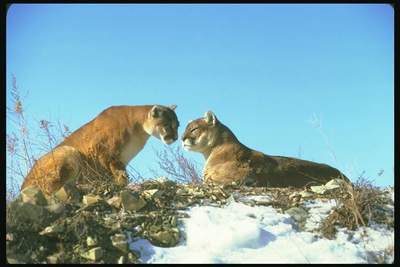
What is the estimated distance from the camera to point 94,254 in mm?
8016

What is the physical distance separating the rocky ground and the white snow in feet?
0.49

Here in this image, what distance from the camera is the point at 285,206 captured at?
9.63 m

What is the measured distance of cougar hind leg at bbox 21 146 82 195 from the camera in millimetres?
11555

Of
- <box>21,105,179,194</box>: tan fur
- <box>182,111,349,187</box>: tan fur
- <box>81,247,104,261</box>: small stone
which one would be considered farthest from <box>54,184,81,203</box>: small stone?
<box>182,111,349,187</box>: tan fur

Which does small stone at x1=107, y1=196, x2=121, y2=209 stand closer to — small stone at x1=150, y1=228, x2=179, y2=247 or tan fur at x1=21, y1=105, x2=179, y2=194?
small stone at x1=150, y1=228, x2=179, y2=247

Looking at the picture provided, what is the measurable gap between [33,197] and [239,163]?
5909 millimetres

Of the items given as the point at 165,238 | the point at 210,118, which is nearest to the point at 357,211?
the point at 165,238

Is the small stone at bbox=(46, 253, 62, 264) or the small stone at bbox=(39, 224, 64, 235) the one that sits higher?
the small stone at bbox=(39, 224, 64, 235)

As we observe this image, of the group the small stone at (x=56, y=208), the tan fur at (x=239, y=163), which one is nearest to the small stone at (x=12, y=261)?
the small stone at (x=56, y=208)

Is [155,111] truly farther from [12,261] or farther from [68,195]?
[12,261]

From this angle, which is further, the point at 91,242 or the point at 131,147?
the point at 131,147

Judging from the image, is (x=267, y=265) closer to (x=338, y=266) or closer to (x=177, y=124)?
(x=338, y=266)

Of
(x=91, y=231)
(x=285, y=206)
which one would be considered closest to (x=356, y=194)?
(x=285, y=206)
